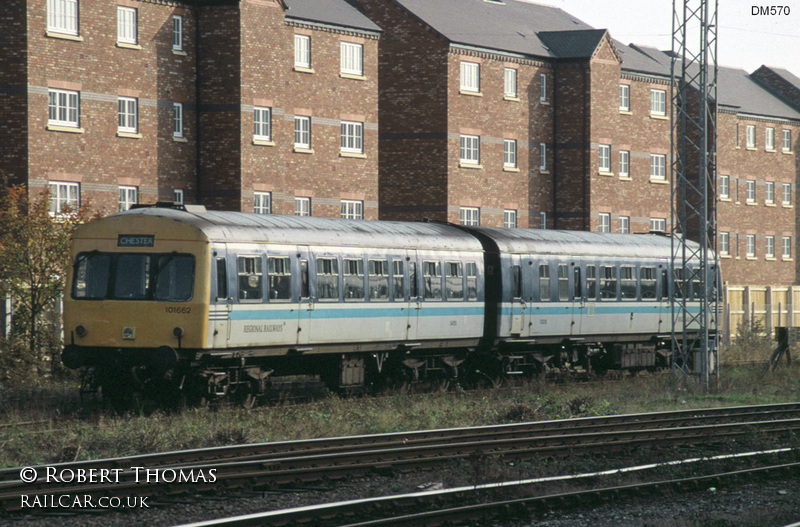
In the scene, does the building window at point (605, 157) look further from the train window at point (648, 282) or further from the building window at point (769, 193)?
the train window at point (648, 282)

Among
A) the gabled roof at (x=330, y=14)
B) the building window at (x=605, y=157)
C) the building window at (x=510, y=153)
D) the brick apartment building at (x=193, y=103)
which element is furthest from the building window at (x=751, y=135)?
the brick apartment building at (x=193, y=103)

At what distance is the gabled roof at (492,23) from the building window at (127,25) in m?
12.2

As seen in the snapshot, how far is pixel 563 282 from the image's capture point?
26016 millimetres

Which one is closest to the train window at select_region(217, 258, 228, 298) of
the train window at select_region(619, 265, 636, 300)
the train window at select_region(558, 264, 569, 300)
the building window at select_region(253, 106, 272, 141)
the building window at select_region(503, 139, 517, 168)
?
the train window at select_region(558, 264, 569, 300)

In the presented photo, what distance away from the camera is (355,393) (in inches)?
886

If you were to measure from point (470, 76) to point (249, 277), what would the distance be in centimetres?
2600

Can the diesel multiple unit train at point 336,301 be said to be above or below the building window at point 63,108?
below

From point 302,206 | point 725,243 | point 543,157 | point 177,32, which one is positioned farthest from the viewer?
point 725,243

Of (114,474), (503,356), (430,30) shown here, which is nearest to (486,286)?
(503,356)

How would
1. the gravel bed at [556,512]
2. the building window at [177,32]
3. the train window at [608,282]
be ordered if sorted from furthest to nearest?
the building window at [177,32]
the train window at [608,282]
the gravel bed at [556,512]

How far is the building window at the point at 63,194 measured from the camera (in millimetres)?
32969

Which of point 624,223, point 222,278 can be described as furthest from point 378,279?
point 624,223

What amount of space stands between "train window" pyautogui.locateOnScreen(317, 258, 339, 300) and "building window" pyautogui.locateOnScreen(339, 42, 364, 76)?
20.7 meters

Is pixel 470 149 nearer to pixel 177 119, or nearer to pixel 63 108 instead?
pixel 177 119
